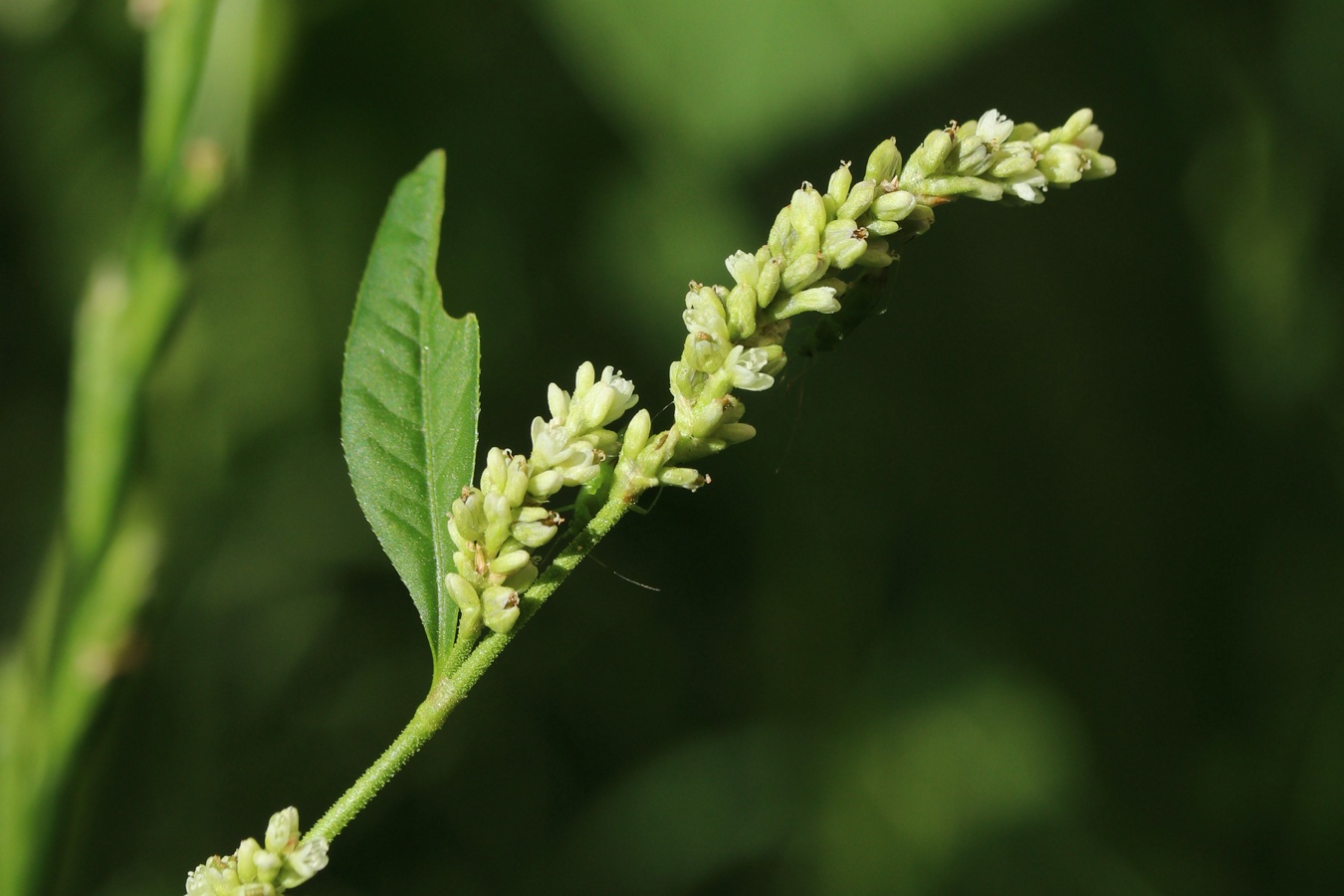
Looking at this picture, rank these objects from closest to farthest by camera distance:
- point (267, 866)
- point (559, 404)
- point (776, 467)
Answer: point (267, 866)
point (559, 404)
point (776, 467)

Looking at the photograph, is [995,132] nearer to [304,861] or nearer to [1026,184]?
[1026,184]

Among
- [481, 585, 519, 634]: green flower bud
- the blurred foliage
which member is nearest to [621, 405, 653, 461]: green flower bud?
[481, 585, 519, 634]: green flower bud

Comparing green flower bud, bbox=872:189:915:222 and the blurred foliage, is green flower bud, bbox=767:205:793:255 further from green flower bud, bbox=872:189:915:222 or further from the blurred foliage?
the blurred foliage

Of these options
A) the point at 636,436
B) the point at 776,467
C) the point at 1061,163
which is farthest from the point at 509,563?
the point at 776,467

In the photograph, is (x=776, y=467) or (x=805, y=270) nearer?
(x=805, y=270)

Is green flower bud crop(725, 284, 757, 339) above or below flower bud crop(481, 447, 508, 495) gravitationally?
above

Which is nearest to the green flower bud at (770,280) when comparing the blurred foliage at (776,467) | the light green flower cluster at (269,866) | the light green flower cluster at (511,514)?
the light green flower cluster at (511,514)
